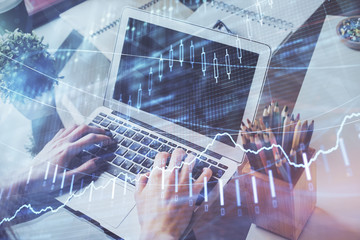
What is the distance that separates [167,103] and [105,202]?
23 cm

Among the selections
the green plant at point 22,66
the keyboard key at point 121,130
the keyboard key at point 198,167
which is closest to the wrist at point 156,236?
the keyboard key at point 198,167

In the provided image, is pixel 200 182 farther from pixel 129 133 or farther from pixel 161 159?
pixel 129 133

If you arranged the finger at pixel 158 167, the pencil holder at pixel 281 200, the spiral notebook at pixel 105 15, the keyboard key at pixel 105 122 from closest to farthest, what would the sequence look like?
the pencil holder at pixel 281 200, the finger at pixel 158 167, the keyboard key at pixel 105 122, the spiral notebook at pixel 105 15

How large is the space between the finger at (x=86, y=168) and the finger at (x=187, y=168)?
17 cm

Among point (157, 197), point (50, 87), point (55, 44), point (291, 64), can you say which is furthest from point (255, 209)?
point (55, 44)

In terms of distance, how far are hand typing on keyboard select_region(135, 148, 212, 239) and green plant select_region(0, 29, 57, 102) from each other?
347 mm

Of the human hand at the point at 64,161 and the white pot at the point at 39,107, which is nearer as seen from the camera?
the human hand at the point at 64,161

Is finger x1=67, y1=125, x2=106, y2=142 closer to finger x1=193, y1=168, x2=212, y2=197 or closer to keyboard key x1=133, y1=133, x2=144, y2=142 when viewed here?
keyboard key x1=133, y1=133, x2=144, y2=142

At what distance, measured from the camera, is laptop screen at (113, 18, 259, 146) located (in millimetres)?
491

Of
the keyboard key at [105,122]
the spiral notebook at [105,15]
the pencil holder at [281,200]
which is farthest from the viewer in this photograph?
the spiral notebook at [105,15]

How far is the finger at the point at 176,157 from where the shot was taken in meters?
0.51

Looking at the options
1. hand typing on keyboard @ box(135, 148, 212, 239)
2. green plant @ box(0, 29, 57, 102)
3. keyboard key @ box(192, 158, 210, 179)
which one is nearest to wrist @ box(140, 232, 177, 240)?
hand typing on keyboard @ box(135, 148, 212, 239)

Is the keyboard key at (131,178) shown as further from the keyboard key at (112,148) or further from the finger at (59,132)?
the finger at (59,132)

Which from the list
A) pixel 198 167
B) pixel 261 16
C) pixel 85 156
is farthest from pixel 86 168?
pixel 261 16
